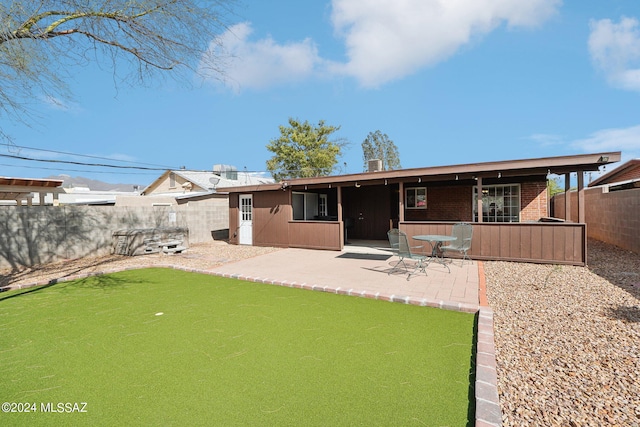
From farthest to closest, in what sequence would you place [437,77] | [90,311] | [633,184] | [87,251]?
[437,77]
[633,184]
[87,251]
[90,311]

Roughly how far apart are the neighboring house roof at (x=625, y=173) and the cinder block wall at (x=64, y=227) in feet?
60.7

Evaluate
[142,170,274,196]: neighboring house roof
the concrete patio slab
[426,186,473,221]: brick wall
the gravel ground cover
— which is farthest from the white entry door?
the gravel ground cover

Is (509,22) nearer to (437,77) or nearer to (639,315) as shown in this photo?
(437,77)

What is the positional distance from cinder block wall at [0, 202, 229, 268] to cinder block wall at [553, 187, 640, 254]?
15282 millimetres

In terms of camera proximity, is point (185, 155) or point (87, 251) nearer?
point (87, 251)

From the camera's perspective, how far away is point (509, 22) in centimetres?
950

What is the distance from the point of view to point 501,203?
34.7ft

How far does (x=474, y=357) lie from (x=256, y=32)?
23.4 ft

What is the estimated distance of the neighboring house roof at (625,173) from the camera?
1204 centimetres

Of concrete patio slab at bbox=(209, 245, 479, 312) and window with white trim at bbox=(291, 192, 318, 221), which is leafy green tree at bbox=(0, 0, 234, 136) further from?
window with white trim at bbox=(291, 192, 318, 221)

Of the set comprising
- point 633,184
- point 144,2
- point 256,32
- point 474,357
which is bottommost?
point 474,357

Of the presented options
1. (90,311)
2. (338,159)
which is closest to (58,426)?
(90,311)

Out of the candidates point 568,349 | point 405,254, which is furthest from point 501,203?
point 568,349

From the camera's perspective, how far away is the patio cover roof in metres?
6.67
